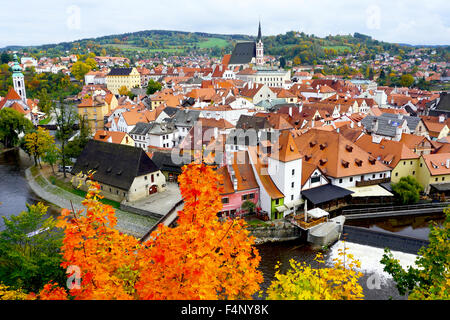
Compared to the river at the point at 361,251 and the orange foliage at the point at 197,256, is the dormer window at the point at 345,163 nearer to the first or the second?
the river at the point at 361,251

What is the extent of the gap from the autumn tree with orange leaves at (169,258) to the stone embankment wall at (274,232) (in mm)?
17753

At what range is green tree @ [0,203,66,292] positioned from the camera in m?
16.2

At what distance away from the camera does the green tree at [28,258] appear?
53.1 feet

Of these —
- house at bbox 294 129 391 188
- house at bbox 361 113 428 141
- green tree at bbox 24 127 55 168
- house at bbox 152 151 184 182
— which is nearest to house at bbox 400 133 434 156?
house at bbox 361 113 428 141

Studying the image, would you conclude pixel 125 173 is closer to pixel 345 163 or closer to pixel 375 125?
pixel 345 163

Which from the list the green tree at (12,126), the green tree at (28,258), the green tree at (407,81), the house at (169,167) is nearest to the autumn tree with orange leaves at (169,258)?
the green tree at (28,258)

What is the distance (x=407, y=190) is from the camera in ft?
109

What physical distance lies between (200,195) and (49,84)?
437 ft

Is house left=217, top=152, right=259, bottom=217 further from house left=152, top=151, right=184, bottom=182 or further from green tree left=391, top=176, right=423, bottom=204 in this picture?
green tree left=391, top=176, right=423, bottom=204

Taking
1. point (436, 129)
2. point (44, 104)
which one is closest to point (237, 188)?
point (436, 129)

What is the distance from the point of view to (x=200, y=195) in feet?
33.5

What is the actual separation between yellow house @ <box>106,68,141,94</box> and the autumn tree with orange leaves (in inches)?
4462

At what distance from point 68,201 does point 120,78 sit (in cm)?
8823

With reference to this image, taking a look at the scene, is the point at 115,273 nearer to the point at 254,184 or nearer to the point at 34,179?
the point at 254,184
